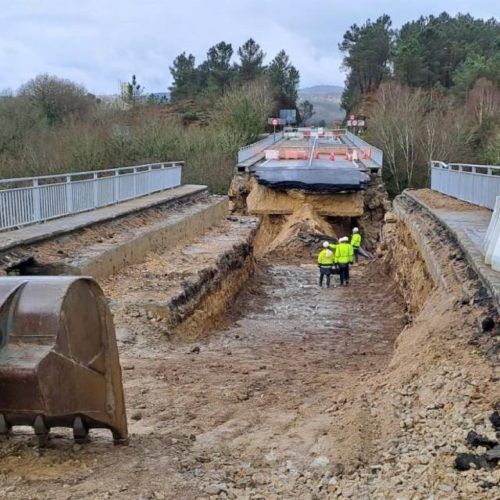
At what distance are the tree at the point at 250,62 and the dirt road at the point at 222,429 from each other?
96192 millimetres

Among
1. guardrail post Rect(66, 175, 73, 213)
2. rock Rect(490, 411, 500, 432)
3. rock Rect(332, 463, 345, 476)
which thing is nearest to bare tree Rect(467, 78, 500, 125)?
guardrail post Rect(66, 175, 73, 213)

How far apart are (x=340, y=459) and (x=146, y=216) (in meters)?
15.0

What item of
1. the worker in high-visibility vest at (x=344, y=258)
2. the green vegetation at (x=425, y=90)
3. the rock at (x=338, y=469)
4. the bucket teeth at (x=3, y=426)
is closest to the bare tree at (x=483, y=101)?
the green vegetation at (x=425, y=90)

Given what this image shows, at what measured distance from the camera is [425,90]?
80750mm

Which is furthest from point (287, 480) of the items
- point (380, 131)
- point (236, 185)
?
point (380, 131)

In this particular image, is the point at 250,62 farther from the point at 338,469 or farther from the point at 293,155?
the point at 338,469

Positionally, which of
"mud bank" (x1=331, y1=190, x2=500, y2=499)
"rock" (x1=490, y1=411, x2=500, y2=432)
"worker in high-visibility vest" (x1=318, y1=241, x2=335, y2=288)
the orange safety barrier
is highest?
the orange safety barrier

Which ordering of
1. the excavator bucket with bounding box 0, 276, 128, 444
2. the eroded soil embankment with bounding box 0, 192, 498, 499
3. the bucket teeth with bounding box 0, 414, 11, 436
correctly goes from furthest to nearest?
1. the eroded soil embankment with bounding box 0, 192, 498, 499
2. the bucket teeth with bounding box 0, 414, 11, 436
3. the excavator bucket with bounding box 0, 276, 128, 444

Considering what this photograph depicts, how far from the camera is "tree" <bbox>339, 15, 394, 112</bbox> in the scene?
100062 mm

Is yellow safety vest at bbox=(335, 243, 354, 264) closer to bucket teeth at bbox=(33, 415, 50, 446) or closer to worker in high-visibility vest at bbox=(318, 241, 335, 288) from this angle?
worker in high-visibility vest at bbox=(318, 241, 335, 288)

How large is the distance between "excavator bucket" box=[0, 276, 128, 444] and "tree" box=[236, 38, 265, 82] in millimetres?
101782

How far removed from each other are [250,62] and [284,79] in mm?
11876

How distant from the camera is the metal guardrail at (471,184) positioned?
55.0 ft

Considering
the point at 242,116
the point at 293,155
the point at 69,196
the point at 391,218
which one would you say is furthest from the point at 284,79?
the point at 69,196
